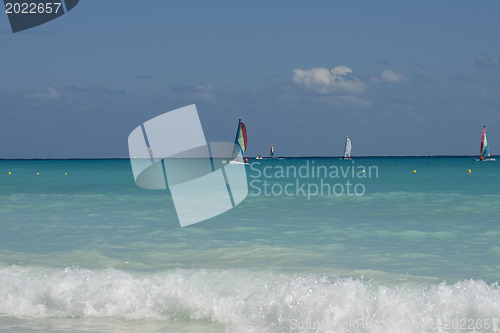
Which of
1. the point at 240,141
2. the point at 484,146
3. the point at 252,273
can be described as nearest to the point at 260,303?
the point at 252,273

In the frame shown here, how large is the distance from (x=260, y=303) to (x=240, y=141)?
5804cm

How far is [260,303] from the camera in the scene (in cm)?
933

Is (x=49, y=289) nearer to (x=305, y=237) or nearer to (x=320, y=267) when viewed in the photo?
(x=320, y=267)

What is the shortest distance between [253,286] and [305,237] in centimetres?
623

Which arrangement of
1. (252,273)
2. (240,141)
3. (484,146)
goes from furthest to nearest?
1. (484,146)
2. (240,141)
3. (252,273)

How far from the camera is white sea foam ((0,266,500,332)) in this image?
8.61 metres

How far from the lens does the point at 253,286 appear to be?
10.6m

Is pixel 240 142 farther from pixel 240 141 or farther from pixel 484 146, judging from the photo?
pixel 484 146

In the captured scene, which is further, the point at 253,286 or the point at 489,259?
the point at 489,259

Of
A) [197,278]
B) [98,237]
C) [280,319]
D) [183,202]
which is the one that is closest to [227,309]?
[280,319]

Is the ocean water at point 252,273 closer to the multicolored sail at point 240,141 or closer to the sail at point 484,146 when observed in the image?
the multicolored sail at point 240,141

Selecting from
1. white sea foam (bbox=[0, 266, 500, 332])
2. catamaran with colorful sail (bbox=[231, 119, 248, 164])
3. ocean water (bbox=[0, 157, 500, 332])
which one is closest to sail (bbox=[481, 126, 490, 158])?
catamaran with colorful sail (bbox=[231, 119, 248, 164])

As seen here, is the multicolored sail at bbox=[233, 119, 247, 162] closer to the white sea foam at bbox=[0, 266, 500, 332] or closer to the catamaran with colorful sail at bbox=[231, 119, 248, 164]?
the catamaran with colorful sail at bbox=[231, 119, 248, 164]

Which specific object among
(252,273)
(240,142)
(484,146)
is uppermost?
(240,142)
